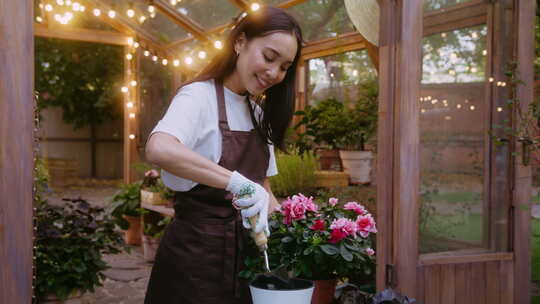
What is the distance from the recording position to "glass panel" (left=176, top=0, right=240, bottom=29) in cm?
589

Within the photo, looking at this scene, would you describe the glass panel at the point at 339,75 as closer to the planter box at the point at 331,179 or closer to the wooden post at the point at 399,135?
the planter box at the point at 331,179

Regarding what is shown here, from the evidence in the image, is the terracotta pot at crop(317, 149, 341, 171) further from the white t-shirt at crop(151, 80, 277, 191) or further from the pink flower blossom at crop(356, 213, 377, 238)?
the white t-shirt at crop(151, 80, 277, 191)

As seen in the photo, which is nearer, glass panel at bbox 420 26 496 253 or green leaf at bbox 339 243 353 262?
green leaf at bbox 339 243 353 262

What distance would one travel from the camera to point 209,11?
19.9ft

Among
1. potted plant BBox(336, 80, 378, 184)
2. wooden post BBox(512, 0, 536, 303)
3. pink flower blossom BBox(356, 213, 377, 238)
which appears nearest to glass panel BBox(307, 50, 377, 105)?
potted plant BBox(336, 80, 378, 184)

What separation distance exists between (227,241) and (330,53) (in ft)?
13.5

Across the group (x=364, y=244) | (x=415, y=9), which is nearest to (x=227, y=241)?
(x=364, y=244)

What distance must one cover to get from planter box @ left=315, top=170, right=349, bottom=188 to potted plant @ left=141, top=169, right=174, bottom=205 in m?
1.60

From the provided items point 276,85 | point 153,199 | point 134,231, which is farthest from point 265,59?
point 134,231

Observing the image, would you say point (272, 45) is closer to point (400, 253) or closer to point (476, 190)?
point (400, 253)

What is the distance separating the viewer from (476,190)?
2.76 meters

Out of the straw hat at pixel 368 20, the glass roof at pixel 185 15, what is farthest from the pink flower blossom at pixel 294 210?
the glass roof at pixel 185 15

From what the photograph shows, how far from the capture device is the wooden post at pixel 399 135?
8.08 feet

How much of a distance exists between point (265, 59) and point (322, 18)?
12.0 feet
